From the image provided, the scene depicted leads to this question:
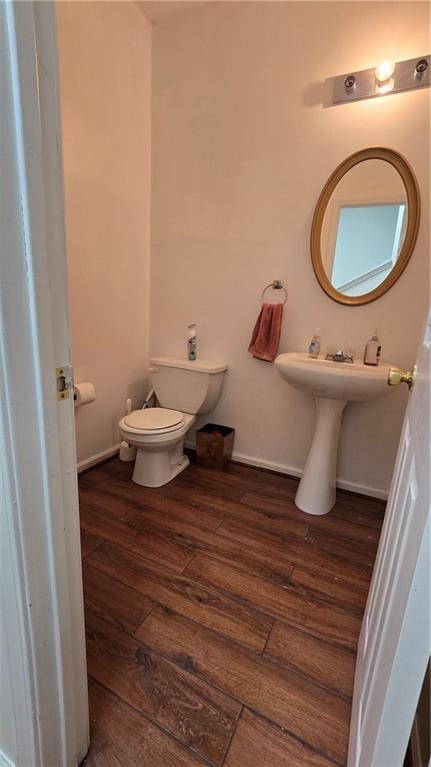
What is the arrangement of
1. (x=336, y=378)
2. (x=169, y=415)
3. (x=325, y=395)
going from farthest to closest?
(x=169, y=415) → (x=325, y=395) → (x=336, y=378)

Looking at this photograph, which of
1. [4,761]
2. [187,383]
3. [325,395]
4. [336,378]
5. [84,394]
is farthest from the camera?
[187,383]

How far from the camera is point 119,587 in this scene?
4.19 ft

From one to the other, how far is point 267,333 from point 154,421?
854 millimetres

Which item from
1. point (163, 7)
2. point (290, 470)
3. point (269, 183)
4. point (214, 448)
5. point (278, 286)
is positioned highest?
point (163, 7)

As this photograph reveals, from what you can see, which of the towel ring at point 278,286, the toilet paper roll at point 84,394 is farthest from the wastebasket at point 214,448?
the towel ring at point 278,286

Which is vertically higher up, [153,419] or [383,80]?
[383,80]

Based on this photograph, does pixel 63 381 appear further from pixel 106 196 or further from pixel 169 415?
pixel 106 196

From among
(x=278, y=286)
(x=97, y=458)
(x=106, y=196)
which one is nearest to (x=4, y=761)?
(x=97, y=458)

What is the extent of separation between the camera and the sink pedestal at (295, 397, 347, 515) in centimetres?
176

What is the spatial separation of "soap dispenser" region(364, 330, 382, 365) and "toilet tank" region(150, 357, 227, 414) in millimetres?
857

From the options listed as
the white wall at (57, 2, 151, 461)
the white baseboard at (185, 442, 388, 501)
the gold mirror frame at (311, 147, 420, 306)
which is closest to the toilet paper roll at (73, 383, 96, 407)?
the white wall at (57, 2, 151, 461)

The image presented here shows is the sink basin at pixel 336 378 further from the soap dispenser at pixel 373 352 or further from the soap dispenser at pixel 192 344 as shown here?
the soap dispenser at pixel 192 344

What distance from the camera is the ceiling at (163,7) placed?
1.92m

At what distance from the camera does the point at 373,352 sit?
177cm
